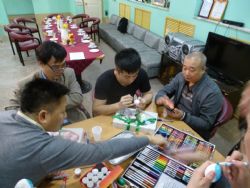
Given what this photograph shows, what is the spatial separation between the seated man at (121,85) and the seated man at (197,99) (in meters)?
0.23

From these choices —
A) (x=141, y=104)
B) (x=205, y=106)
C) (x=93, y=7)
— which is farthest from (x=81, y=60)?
(x=93, y=7)

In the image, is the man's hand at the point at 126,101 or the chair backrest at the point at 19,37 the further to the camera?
the chair backrest at the point at 19,37

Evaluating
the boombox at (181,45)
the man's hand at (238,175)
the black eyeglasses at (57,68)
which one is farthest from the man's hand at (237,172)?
the boombox at (181,45)

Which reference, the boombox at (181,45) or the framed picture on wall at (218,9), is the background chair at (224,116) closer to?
the boombox at (181,45)

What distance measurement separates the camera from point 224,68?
286 cm

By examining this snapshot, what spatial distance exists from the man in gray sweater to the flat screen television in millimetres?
2337

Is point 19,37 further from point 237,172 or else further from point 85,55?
point 237,172

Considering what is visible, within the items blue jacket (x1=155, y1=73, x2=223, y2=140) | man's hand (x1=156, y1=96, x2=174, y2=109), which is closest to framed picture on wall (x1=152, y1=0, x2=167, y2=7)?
blue jacket (x1=155, y1=73, x2=223, y2=140)

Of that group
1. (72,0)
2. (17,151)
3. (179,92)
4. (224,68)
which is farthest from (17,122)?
(72,0)

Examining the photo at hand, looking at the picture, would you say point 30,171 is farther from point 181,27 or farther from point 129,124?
point 181,27

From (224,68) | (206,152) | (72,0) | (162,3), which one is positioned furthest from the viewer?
(72,0)

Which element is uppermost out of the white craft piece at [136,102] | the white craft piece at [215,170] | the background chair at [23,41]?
the white craft piece at [215,170]

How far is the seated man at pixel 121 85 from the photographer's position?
158 cm

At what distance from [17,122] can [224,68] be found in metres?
2.86
